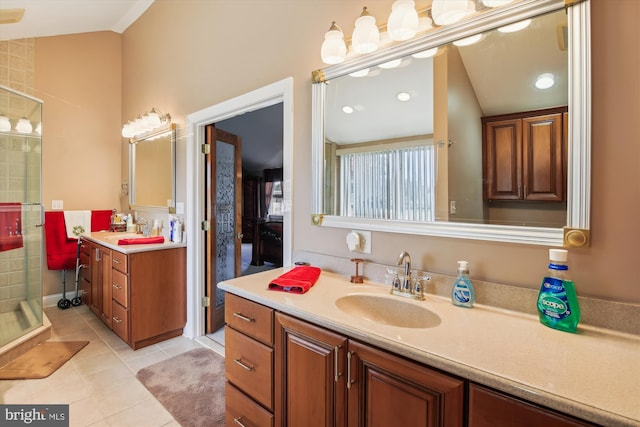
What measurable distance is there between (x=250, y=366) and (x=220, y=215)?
1.76 metres

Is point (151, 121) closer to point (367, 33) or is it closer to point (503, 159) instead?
point (367, 33)

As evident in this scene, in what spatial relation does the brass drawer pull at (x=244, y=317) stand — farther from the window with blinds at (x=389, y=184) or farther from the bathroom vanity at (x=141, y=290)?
the bathroom vanity at (x=141, y=290)

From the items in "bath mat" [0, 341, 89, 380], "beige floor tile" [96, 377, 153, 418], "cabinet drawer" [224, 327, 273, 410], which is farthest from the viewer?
"bath mat" [0, 341, 89, 380]

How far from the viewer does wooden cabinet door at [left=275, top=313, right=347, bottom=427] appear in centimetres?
102

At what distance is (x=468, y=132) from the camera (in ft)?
4.16

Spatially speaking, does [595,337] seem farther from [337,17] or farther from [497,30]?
[337,17]

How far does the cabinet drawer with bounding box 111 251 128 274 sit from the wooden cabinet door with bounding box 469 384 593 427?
2.56 metres

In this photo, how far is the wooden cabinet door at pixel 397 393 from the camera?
0.78m

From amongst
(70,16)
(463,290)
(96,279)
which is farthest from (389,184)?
(70,16)

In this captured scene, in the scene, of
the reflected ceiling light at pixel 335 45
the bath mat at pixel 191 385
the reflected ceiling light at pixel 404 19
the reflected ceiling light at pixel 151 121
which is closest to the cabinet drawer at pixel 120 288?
the bath mat at pixel 191 385

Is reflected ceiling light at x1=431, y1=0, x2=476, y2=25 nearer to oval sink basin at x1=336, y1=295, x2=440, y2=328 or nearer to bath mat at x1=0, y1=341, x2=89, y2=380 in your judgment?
oval sink basin at x1=336, y1=295, x2=440, y2=328

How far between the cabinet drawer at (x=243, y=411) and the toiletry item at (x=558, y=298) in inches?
43.3

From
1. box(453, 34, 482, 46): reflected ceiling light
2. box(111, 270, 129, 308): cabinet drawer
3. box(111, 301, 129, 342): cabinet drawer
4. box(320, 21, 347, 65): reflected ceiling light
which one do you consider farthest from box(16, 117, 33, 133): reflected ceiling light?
box(453, 34, 482, 46): reflected ceiling light

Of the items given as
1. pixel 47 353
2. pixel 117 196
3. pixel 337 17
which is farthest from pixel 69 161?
pixel 337 17
